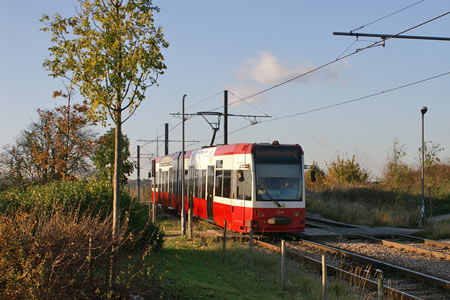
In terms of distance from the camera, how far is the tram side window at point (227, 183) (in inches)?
791

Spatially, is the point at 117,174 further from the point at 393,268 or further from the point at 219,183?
the point at 219,183

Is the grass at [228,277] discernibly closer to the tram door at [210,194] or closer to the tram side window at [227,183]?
the tram side window at [227,183]

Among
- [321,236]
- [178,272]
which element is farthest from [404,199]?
[178,272]

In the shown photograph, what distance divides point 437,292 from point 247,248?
637cm

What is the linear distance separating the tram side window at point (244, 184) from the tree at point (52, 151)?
15443 mm

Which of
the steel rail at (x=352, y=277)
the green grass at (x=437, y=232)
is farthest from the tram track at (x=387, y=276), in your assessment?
the green grass at (x=437, y=232)

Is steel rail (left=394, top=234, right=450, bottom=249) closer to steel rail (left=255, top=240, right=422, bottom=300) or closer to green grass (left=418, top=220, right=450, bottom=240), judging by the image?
green grass (left=418, top=220, right=450, bottom=240)

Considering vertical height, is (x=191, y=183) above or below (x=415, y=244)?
above

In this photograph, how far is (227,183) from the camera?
20281mm

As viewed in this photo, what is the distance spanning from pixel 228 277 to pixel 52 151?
81.2 feet

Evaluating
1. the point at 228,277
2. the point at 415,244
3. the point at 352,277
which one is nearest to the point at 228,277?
the point at 228,277

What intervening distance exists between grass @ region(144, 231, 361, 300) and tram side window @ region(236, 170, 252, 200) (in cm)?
328

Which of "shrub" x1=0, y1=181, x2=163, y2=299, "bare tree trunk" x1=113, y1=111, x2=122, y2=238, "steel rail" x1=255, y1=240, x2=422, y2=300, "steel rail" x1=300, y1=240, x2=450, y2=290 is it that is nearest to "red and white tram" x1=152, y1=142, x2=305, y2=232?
"steel rail" x1=255, y1=240, x2=422, y2=300

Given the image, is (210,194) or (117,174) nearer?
(117,174)
